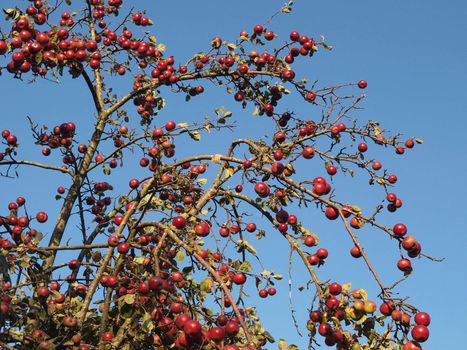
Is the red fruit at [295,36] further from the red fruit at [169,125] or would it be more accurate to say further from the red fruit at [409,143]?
the red fruit at [169,125]

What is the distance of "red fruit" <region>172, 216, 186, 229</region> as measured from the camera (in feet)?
18.0

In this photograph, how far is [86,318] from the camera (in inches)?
244

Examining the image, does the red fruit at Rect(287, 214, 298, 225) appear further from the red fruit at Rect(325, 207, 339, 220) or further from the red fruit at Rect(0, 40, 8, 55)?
the red fruit at Rect(0, 40, 8, 55)

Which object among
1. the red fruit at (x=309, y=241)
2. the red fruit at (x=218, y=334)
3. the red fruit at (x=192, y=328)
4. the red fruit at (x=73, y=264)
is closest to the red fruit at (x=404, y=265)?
the red fruit at (x=309, y=241)

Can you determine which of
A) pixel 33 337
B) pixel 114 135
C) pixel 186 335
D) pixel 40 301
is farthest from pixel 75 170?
pixel 186 335

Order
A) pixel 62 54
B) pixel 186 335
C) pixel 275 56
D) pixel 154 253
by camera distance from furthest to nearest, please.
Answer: pixel 275 56, pixel 62 54, pixel 154 253, pixel 186 335

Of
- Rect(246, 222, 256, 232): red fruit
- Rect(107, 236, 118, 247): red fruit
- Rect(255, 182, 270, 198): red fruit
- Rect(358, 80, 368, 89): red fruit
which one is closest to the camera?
Rect(255, 182, 270, 198): red fruit

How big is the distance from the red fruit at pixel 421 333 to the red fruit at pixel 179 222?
217cm

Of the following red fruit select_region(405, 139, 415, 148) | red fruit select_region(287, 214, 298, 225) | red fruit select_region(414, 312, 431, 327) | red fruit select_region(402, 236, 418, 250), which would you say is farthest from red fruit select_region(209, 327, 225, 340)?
red fruit select_region(405, 139, 415, 148)

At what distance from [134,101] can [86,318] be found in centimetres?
345

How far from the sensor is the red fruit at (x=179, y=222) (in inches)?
217

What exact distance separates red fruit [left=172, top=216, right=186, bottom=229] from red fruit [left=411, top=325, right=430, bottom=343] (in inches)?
85.3

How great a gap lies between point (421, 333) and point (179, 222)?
223cm

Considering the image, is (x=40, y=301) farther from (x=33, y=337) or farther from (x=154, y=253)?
(x=154, y=253)
